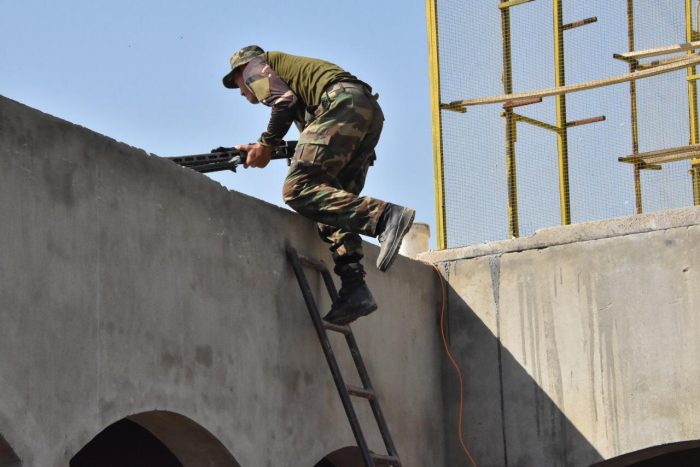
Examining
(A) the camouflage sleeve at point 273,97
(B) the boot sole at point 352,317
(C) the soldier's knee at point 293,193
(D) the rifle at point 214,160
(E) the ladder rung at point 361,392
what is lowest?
(E) the ladder rung at point 361,392

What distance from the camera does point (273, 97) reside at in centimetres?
761

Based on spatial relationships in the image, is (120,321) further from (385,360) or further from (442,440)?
(442,440)

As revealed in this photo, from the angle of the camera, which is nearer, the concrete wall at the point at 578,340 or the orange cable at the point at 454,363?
the concrete wall at the point at 578,340

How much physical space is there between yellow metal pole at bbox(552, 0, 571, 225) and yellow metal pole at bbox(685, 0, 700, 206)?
824 millimetres

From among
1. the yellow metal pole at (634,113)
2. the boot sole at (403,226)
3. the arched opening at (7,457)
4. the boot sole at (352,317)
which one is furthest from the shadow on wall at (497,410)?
the arched opening at (7,457)

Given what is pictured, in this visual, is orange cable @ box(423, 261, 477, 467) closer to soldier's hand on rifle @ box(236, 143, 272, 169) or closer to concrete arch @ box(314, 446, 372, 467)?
concrete arch @ box(314, 446, 372, 467)

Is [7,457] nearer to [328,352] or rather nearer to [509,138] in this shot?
[328,352]

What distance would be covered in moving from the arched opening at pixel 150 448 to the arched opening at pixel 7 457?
3.97 ft

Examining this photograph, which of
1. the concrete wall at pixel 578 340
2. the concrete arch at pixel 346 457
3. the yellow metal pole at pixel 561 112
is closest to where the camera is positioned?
the concrete arch at pixel 346 457

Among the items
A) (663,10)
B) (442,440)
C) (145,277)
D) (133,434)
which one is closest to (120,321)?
(145,277)

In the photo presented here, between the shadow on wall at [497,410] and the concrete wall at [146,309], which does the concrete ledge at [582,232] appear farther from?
the concrete wall at [146,309]

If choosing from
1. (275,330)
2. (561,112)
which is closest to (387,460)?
(275,330)

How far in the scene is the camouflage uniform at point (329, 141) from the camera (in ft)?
24.2

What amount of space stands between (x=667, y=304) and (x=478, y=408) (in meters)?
1.40
